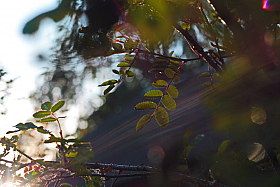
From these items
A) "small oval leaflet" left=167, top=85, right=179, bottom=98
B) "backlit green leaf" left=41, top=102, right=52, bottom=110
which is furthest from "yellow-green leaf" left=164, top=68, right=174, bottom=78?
"backlit green leaf" left=41, top=102, right=52, bottom=110

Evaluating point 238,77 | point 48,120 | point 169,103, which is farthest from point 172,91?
point 48,120

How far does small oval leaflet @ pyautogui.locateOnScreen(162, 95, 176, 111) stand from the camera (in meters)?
0.52

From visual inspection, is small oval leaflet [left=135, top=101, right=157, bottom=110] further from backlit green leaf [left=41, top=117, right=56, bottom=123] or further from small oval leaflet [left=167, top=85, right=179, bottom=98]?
backlit green leaf [left=41, top=117, right=56, bottom=123]

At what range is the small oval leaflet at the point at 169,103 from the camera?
518mm

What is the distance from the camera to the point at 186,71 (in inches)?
71.6

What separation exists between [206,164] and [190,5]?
20.1 inches

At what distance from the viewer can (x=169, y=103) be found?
1.72 ft

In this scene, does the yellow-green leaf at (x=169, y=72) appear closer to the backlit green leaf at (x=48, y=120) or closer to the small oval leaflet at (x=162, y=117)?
the small oval leaflet at (x=162, y=117)

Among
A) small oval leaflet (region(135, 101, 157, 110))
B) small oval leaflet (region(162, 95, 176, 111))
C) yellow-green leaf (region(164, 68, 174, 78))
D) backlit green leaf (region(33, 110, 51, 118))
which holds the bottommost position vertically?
small oval leaflet (region(162, 95, 176, 111))

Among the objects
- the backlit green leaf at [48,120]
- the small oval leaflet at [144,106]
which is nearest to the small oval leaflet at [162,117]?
the small oval leaflet at [144,106]

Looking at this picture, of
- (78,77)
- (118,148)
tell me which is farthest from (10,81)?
(78,77)

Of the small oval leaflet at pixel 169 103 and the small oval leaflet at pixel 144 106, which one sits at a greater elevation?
the small oval leaflet at pixel 144 106

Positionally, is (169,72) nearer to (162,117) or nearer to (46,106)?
(162,117)

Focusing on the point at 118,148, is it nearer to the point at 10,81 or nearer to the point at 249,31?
the point at 10,81
